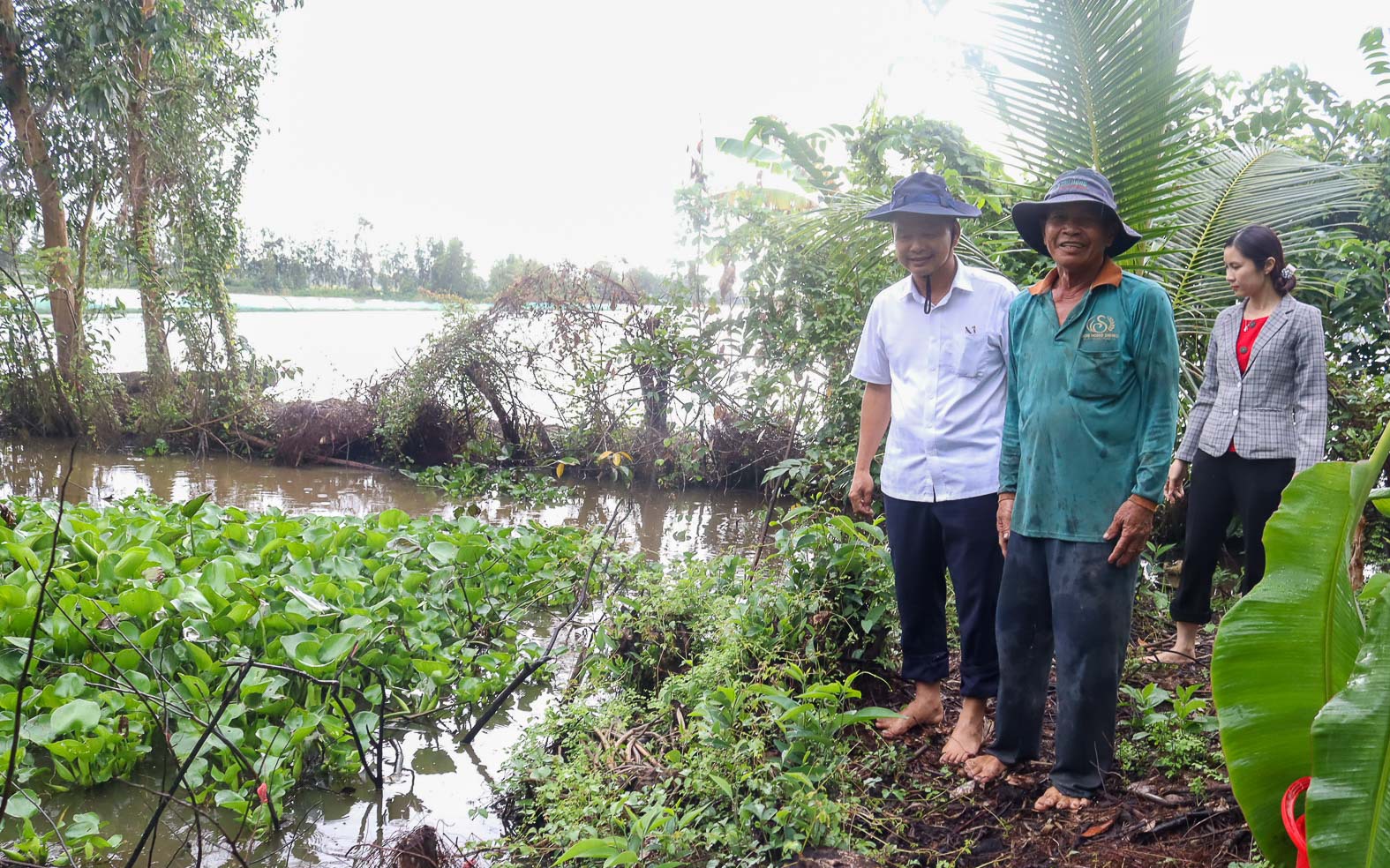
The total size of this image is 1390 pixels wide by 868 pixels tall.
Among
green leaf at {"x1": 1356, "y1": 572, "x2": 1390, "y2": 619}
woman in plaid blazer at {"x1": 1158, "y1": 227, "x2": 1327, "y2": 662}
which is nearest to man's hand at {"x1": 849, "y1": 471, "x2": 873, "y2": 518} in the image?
woman in plaid blazer at {"x1": 1158, "y1": 227, "x2": 1327, "y2": 662}

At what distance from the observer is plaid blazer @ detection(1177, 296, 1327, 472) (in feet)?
11.4

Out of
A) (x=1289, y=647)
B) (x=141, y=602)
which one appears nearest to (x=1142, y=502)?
(x=1289, y=647)

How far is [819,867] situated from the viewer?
2363 mm

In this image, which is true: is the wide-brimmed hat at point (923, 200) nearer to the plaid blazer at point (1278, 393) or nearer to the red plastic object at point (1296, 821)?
the plaid blazer at point (1278, 393)

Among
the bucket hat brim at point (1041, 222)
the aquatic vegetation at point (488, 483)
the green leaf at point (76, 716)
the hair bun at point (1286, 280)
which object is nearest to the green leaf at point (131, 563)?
the green leaf at point (76, 716)

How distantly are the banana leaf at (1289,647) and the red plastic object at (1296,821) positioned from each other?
0.08ft

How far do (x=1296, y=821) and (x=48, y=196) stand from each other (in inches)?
534

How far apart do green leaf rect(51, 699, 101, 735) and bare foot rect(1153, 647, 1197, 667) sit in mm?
4024

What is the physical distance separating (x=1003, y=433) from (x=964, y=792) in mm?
1071

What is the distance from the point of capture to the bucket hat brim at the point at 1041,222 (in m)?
2.53

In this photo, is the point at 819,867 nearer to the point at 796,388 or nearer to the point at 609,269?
the point at 796,388

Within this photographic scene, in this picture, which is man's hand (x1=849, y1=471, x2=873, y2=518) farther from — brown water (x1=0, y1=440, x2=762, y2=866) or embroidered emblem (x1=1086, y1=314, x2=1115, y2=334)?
brown water (x1=0, y1=440, x2=762, y2=866)

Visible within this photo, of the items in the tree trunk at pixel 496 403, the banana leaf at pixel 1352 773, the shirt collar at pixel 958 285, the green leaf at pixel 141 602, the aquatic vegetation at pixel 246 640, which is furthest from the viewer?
the tree trunk at pixel 496 403

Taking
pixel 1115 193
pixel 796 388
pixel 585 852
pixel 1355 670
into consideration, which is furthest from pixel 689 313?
pixel 1355 670
